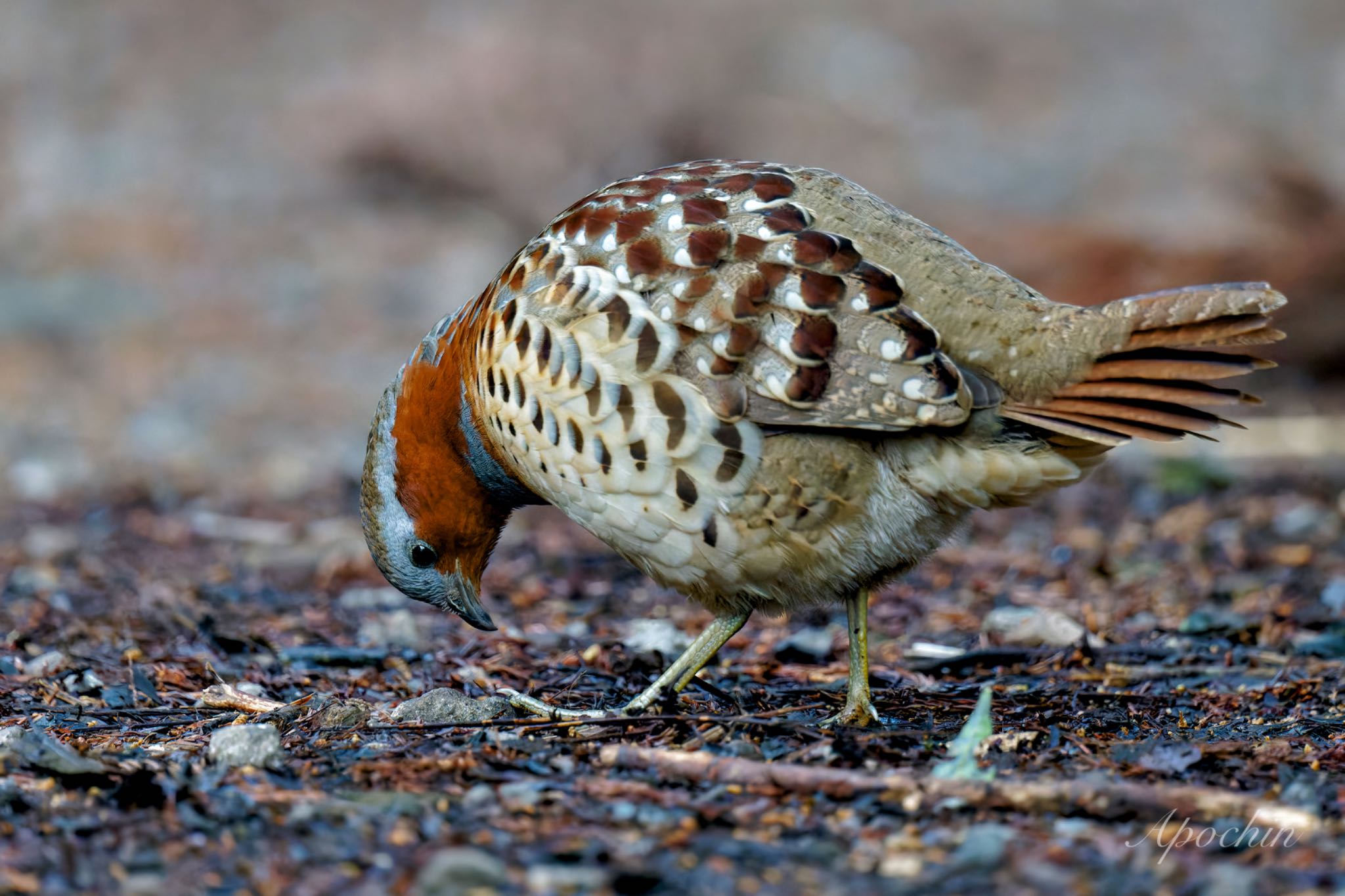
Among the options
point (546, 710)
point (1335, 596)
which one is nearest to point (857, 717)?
point (546, 710)

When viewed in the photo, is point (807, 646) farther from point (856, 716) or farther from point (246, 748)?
point (246, 748)

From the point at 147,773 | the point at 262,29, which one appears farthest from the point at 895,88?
the point at 147,773

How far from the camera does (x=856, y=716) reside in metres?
4.65

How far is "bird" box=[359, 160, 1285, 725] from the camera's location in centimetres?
439

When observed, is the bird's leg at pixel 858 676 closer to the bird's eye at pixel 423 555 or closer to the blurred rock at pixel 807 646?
the blurred rock at pixel 807 646

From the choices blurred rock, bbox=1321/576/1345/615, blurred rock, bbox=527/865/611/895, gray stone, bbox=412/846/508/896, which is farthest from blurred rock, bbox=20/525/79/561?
blurred rock, bbox=1321/576/1345/615

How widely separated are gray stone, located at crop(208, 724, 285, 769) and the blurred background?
22.5 feet

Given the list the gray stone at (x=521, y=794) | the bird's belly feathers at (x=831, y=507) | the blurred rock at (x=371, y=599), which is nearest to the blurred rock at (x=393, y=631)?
the blurred rock at (x=371, y=599)

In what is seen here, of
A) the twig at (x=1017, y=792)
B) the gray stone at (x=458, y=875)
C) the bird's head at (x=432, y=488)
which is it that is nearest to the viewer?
the gray stone at (x=458, y=875)

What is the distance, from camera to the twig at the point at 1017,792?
11.1 ft

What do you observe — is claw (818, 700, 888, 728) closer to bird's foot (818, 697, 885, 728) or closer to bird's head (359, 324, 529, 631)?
bird's foot (818, 697, 885, 728)

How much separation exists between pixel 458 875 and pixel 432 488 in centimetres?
248

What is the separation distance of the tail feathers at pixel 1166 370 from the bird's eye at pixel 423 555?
2314 mm

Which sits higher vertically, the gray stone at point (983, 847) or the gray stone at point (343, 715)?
the gray stone at point (983, 847)
